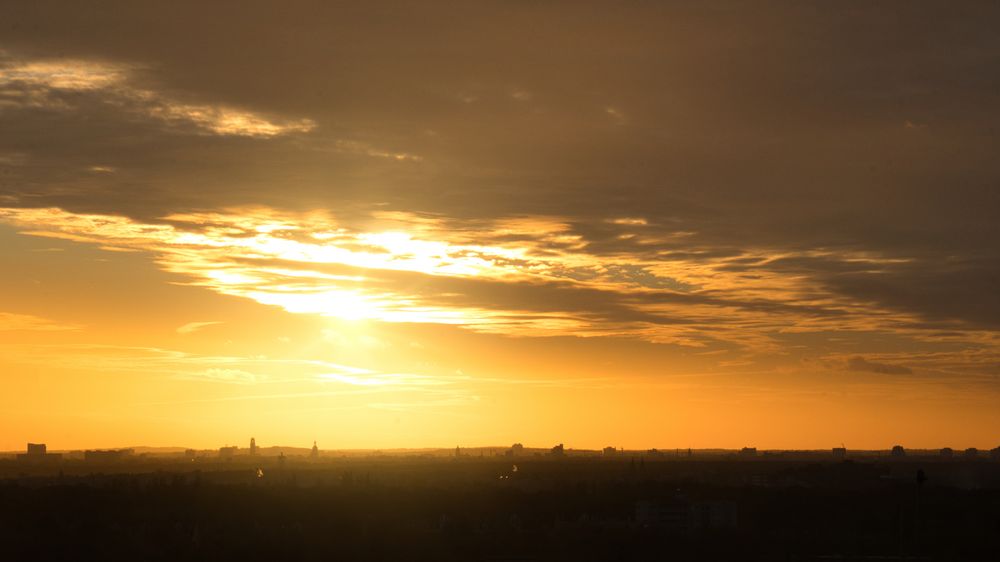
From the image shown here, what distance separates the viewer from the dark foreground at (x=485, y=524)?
261ft

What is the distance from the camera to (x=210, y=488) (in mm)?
124000

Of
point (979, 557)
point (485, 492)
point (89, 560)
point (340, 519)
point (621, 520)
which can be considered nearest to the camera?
point (89, 560)

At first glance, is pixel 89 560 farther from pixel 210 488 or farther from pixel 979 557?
pixel 979 557

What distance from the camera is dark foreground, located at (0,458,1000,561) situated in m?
79.5

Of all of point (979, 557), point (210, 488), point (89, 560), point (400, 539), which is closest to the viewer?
point (89, 560)

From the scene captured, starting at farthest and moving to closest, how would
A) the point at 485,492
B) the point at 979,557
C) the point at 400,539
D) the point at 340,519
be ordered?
the point at 485,492 → the point at 340,519 → the point at 400,539 → the point at 979,557

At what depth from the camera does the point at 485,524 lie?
100500 mm

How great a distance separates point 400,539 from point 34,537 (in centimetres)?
2543

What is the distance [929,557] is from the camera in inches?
3066

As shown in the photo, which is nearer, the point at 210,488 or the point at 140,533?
the point at 140,533

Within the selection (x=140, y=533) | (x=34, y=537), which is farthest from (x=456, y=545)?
(x=34, y=537)

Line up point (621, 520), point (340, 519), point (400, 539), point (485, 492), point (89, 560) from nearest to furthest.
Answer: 1. point (89, 560)
2. point (400, 539)
3. point (340, 519)
4. point (621, 520)
5. point (485, 492)

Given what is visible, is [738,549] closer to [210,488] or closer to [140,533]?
[140,533]

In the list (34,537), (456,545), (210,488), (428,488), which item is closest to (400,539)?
(456,545)
